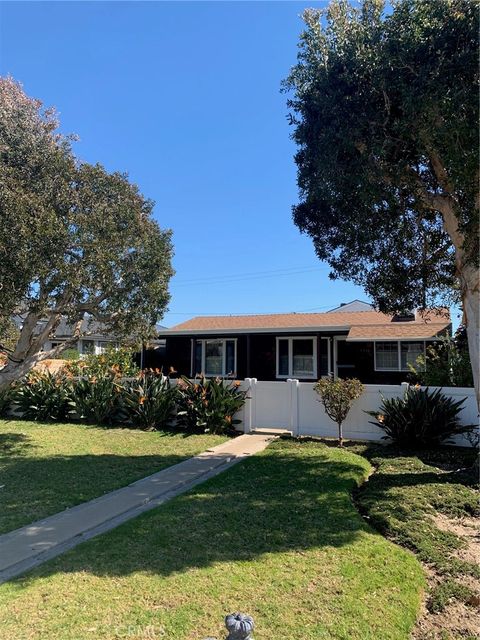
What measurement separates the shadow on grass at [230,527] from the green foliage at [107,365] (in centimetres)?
747

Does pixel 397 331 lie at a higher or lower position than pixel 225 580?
higher

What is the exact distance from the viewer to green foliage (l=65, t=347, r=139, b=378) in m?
13.8

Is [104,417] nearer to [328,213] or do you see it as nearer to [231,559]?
[328,213]

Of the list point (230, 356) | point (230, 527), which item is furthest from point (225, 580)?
point (230, 356)

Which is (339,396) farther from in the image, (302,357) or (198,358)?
(198,358)

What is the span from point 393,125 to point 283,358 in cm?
1517

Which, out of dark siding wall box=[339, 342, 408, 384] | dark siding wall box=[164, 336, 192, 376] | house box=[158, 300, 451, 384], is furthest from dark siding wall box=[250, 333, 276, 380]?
dark siding wall box=[164, 336, 192, 376]

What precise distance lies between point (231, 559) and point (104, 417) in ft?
29.0

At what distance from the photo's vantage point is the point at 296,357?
20969 mm

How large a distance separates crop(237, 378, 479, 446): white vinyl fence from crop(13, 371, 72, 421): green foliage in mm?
5099

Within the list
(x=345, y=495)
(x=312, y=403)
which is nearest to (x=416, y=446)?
(x=312, y=403)

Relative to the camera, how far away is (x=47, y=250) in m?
7.87

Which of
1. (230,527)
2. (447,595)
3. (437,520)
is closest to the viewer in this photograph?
(447,595)

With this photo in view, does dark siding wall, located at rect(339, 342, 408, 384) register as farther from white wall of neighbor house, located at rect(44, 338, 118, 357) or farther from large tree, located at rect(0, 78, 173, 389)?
large tree, located at rect(0, 78, 173, 389)
